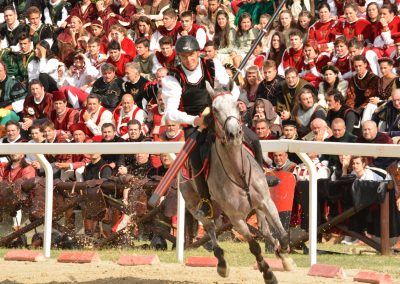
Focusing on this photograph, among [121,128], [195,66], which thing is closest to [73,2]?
[121,128]

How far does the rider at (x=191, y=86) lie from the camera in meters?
10.7

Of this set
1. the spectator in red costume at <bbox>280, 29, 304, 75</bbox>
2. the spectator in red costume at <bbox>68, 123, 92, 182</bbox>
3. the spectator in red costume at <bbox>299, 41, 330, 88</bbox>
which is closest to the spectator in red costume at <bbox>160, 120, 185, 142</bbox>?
the spectator in red costume at <bbox>68, 123, 92, 182</bbox>

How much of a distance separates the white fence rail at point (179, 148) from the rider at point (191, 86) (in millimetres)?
938

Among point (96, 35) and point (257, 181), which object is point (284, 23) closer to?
point (96, 35)

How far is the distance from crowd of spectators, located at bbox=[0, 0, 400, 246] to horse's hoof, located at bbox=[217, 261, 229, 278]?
1.80 m

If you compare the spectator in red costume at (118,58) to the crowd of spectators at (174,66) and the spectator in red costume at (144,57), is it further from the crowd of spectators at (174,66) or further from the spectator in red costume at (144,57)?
the spectator in red costume at (144,57)

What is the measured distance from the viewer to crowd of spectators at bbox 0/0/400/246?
46.4ft

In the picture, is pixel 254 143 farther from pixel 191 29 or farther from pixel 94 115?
pixel 191 29

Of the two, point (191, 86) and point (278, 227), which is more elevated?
point (191, 86)

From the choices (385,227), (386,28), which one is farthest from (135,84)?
(385,227)

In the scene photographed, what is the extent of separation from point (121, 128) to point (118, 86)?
5.02 ft

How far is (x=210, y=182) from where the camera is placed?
1043 centimetres

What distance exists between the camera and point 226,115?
955 centimetres

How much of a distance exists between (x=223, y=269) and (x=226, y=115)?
159cm
